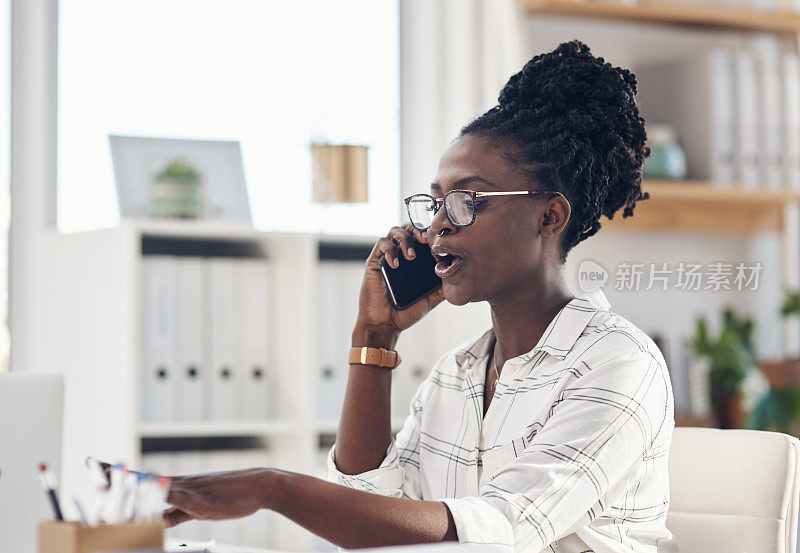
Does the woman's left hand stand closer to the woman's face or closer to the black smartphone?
the woman's face

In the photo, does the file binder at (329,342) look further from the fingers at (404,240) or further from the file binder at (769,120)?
the file binder at (769,120)

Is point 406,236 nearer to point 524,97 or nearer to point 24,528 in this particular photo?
point 524,97

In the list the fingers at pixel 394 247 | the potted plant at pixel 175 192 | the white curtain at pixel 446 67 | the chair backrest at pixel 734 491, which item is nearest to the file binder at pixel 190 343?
the potted plant at pixel 175 192

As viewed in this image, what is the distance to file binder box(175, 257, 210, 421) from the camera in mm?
2523

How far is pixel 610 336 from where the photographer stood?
4.19ft

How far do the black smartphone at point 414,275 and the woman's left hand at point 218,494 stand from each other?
607 mm

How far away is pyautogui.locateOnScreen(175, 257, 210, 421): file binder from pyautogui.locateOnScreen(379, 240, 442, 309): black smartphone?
3.47 feet

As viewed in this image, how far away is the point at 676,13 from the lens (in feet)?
9.74

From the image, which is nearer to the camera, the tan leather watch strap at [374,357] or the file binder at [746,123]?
the tan leather watch strap at [374,357]

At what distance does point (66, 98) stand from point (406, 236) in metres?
1.46

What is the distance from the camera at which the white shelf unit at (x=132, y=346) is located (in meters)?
2.40

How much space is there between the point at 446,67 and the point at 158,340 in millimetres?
1112

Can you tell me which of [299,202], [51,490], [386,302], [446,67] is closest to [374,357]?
[386,302]

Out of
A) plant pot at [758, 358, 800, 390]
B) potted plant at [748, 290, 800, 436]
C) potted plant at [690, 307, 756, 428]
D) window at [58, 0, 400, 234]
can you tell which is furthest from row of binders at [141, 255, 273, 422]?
plant pot at [758, 358, 800, 390]
